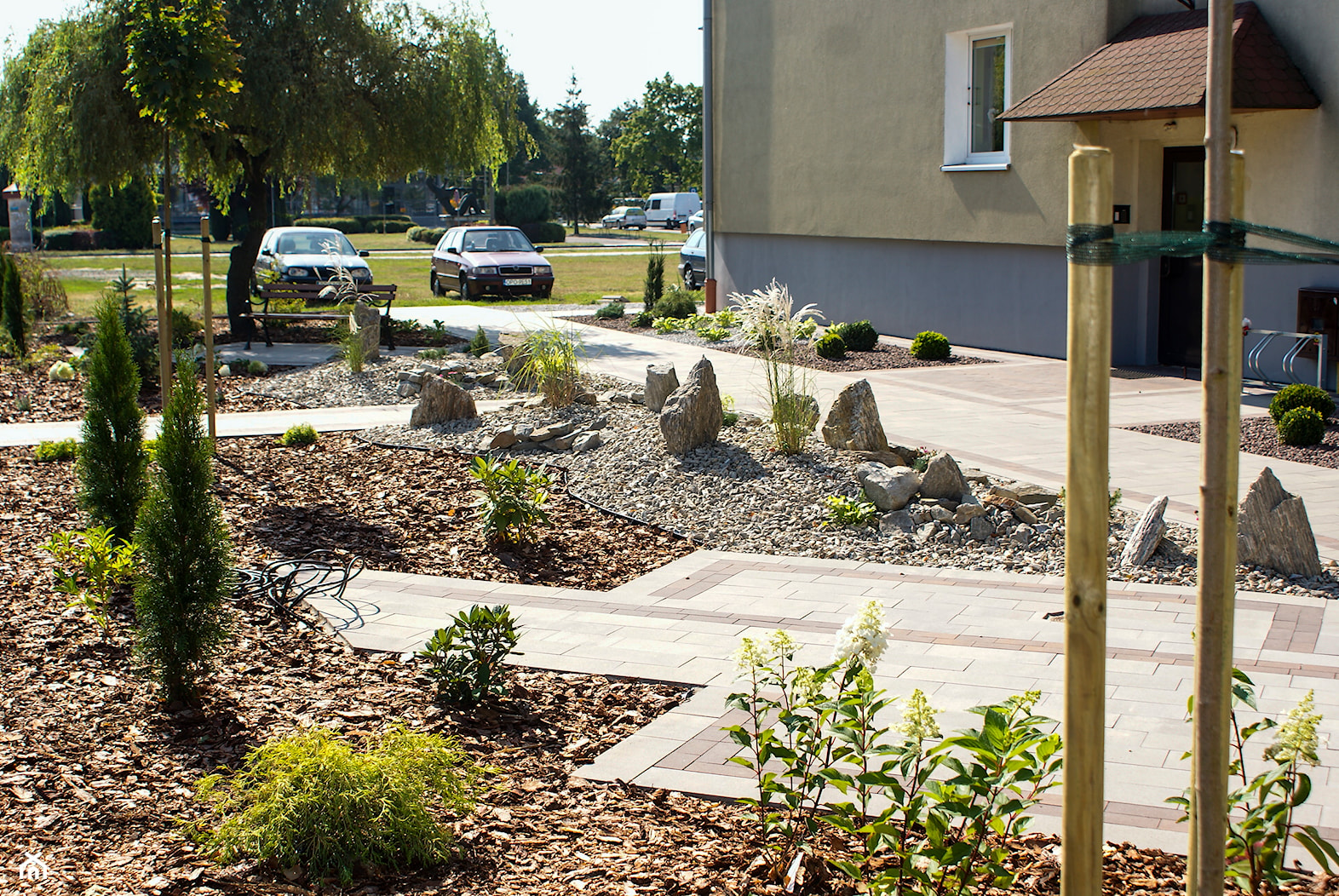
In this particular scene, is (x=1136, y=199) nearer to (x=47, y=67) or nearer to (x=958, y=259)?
(x=958, y=259)

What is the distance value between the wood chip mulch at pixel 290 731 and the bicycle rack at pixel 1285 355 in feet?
32.9

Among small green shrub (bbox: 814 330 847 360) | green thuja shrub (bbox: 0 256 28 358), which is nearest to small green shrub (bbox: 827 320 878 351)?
small green shrub (bbox: 814 330 847 360)

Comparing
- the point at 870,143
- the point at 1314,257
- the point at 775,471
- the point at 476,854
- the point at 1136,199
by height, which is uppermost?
the point at 870,143

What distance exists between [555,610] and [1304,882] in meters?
3.72

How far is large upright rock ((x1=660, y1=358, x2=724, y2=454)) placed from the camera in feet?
28.5

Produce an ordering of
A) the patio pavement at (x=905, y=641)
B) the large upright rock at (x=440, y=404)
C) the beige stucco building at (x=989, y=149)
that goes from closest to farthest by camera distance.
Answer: the patio pavement at (x=905, y=641)
the large upright rock at (x=440, y=404)
the beige stucco building at (x=989, y=149)

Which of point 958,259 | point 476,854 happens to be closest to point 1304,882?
point 476,854

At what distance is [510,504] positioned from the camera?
22.7 feet

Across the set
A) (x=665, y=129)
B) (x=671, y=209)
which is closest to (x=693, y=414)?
(x=671, y=209)

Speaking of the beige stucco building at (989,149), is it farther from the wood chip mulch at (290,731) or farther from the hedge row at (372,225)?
the hedge row at (372,225)

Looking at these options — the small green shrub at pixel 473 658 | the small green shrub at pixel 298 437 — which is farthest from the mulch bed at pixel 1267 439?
the small green shrub at pixel 298 437

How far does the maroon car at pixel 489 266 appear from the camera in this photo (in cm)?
2619

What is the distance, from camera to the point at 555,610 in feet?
19.9

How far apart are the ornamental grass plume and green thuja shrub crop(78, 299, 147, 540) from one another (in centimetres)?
457
